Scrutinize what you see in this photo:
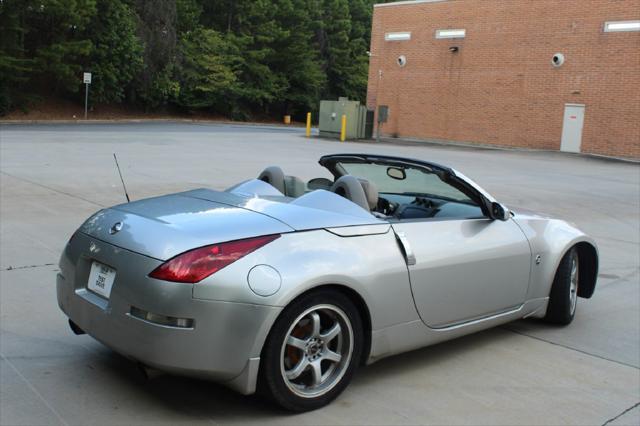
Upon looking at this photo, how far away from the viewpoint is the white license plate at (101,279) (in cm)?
349

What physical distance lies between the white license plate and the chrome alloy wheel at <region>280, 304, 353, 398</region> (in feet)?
3.22

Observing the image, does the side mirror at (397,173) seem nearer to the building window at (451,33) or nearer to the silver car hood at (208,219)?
the silver car hood at (208,219)

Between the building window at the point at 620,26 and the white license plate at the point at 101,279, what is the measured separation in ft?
93.5

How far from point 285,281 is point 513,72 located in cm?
3043

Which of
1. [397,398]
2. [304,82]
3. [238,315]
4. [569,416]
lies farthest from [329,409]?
[304,82]

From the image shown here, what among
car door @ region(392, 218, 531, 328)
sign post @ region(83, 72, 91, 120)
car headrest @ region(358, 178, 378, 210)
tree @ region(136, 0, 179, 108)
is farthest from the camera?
tree @ region(136, 0, 179, 108)

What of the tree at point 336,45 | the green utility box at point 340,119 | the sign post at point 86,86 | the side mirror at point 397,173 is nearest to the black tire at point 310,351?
the side mirror at point 397,173

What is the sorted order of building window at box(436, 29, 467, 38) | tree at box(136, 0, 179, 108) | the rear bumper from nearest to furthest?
1. the rear bumper
2. building window at box(436, 29, 467, 38)
3. tree at box(136, 0, 179, 108)

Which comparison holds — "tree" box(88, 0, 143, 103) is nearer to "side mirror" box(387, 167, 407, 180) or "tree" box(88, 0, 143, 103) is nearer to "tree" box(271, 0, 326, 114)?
"tree" box(271, 0, 326, 114)

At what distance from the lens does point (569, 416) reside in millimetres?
3676

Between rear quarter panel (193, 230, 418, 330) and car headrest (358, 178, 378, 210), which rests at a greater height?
car headrest (358, 178, 378, 210)

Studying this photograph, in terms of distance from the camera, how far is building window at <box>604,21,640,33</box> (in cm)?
2711

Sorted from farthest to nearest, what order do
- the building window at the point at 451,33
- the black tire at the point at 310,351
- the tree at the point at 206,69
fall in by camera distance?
the tree at the point at 206,69 < the building window at the point at 451,33 < the black tire at the point at 310,351

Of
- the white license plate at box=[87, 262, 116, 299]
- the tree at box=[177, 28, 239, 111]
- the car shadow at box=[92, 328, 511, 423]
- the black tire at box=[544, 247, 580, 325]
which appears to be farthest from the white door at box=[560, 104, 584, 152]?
the tree at box=[177, 28, 239, 111]
